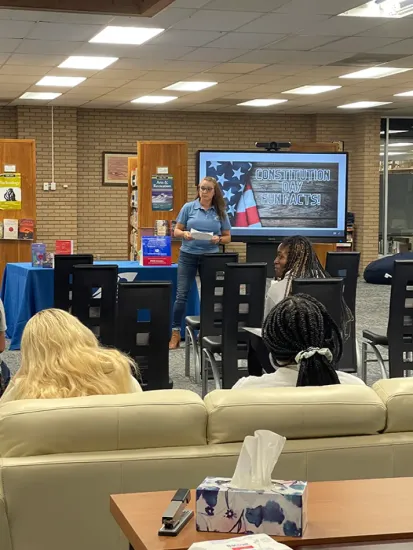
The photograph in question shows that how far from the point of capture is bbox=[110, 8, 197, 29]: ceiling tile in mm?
7488

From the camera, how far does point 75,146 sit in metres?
15.5

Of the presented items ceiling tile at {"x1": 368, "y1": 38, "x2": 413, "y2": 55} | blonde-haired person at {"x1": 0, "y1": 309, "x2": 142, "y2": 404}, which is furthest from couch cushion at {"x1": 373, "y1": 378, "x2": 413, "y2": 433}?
ceiling tile at {"x1": 368, "y1": 38, "x2": 413, "y2": 55}

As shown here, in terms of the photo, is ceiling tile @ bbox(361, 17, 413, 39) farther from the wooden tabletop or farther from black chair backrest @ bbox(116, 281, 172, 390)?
the wooden tabletop

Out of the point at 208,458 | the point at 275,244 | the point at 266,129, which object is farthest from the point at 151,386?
the point at 266,129

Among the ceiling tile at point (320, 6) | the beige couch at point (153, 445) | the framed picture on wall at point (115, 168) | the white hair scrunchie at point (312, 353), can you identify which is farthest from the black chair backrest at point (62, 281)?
the framed picture on wall at point (115, 168)

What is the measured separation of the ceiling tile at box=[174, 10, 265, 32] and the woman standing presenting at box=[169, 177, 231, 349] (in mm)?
1367

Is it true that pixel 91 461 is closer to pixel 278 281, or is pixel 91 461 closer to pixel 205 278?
pixel 278 281

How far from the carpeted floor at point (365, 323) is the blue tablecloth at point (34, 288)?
38 centimetres

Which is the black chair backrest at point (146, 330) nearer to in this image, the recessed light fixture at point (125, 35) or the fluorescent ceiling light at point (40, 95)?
the recessed light fixture at point (125, 35)

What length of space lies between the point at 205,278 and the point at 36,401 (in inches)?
156

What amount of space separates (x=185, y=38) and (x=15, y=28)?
1.63 m

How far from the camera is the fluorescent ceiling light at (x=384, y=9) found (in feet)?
24.1

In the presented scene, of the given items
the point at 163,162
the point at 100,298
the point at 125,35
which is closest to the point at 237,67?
the point at 163,162

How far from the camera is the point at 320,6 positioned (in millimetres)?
7285
